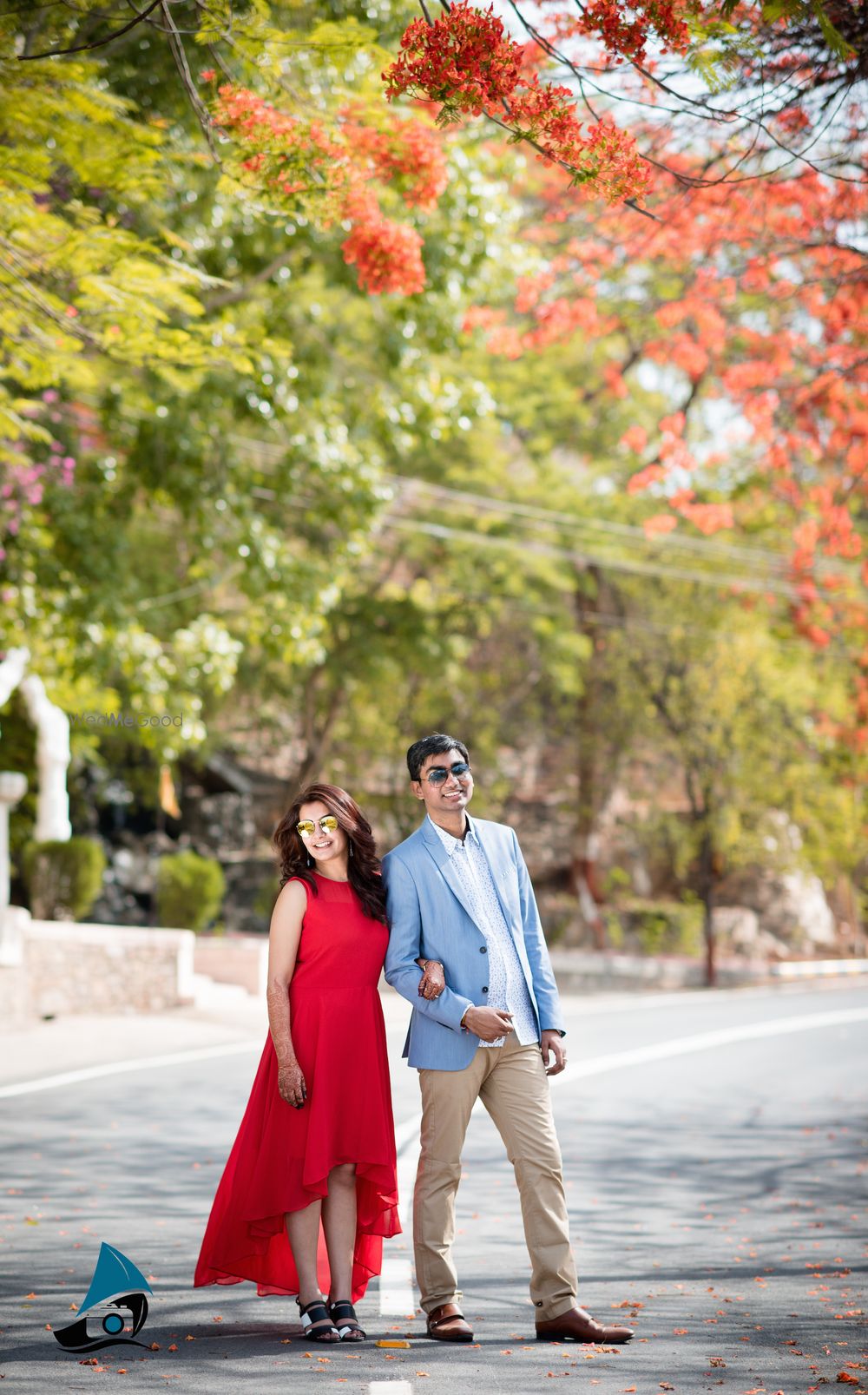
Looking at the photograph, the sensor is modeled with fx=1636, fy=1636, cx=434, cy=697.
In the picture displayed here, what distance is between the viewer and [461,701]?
33.8 m

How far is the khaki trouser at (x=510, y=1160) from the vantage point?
211 inches

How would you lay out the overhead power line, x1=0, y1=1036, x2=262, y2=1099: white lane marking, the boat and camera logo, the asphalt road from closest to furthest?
the asphalt road, the boat and camera logo, x1=0, y1=1036, x2=262, y2=1099: white lane marking, the overhead power line

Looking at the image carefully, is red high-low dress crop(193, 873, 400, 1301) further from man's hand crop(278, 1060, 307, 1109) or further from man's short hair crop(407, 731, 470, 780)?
man's short hair crop(407, 731, 470, 780)

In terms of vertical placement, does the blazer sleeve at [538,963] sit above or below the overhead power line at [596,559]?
below

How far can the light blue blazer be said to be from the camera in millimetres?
5480

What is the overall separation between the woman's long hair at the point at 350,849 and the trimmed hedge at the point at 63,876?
1885 centimetres

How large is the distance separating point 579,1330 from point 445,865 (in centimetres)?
158

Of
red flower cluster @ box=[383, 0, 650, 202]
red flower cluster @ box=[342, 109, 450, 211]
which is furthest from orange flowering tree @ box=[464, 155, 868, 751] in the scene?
red flower cluster @ box=[383, 0, 650, 202]

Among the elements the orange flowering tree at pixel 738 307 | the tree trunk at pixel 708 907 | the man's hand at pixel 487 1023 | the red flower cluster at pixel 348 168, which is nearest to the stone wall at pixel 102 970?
the orange flowering tree at pixel 738 307

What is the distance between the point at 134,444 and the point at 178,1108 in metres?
7.53

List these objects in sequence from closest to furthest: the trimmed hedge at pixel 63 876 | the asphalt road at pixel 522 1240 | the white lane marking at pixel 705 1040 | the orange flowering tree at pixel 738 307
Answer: the asphalt road at pixel 522 1240 → the orange flowering tree at pixel 738 307 → the white lane marking at pixel 705 1040 → the trimmed hedge at pixel 63 876

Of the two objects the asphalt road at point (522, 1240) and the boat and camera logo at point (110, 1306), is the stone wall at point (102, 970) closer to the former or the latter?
the asphalt road at point (522, 1240)

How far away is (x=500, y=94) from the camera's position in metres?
5.64

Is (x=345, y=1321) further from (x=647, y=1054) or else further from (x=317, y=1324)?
(x=647, y=1054)
